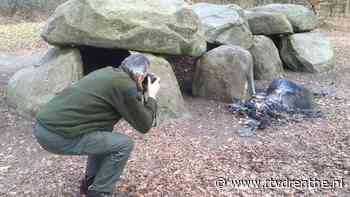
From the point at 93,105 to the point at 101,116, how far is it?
112mm

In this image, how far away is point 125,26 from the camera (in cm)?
582

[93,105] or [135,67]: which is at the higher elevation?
[135,67]

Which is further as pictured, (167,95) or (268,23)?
(268,23)

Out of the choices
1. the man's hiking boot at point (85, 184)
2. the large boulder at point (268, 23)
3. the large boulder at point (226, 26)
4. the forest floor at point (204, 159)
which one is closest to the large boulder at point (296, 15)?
the large boulder at point (268, 23)

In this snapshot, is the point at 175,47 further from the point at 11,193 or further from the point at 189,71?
the point at 11,193

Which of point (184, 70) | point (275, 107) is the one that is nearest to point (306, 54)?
point (184, 70)

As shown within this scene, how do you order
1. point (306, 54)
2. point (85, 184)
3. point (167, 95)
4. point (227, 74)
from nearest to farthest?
point (85, 184) < point (167, 95) < point (227, 74) < point (306, 54)

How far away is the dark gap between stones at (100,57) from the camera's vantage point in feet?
21.4

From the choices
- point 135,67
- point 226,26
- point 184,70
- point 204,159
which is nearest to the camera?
point 135,67

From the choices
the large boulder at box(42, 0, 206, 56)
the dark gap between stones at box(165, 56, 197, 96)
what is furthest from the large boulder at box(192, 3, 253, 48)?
the large boulder at box(42, 0, 206, 56)

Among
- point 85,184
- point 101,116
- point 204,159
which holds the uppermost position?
point 101,116

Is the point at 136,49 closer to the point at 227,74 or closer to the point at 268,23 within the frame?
the point at 227,74

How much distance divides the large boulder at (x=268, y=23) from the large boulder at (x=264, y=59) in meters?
0.40

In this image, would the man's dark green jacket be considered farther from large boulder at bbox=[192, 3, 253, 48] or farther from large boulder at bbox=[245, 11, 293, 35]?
large boulder at bbox=[245, 11, 293, 35]
